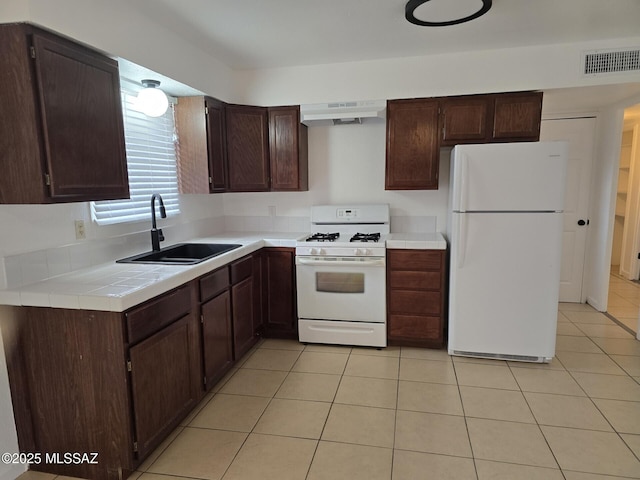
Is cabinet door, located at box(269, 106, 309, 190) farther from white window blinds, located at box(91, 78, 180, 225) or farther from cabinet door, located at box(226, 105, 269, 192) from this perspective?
white window blinds, located at box(91, 78, 180, 225)

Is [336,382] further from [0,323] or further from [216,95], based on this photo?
[216,95]

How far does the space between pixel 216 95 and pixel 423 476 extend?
307 cm

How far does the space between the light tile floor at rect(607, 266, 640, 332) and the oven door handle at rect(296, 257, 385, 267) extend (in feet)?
8.30

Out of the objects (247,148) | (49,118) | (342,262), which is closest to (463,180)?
(342,262)

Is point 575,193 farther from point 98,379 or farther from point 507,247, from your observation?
point 98,379

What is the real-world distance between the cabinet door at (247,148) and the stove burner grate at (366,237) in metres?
0.95

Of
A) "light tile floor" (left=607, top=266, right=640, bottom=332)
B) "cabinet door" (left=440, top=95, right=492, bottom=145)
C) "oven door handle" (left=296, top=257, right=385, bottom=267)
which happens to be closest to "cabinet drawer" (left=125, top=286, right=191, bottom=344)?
"oven door handle" (left=296, top=257, right=385, bottom=267)

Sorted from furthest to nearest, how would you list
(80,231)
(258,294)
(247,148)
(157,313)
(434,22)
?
(247,148) < (258,294) < (434,22) < (80,231) < (157,313)

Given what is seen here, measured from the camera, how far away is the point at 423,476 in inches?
73.9

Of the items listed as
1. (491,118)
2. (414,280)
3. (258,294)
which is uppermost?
(491,118)

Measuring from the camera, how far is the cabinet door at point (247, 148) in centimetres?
351

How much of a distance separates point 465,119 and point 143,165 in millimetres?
2542

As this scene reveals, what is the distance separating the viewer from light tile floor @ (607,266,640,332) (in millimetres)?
3865

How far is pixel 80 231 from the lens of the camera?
2.31 m
